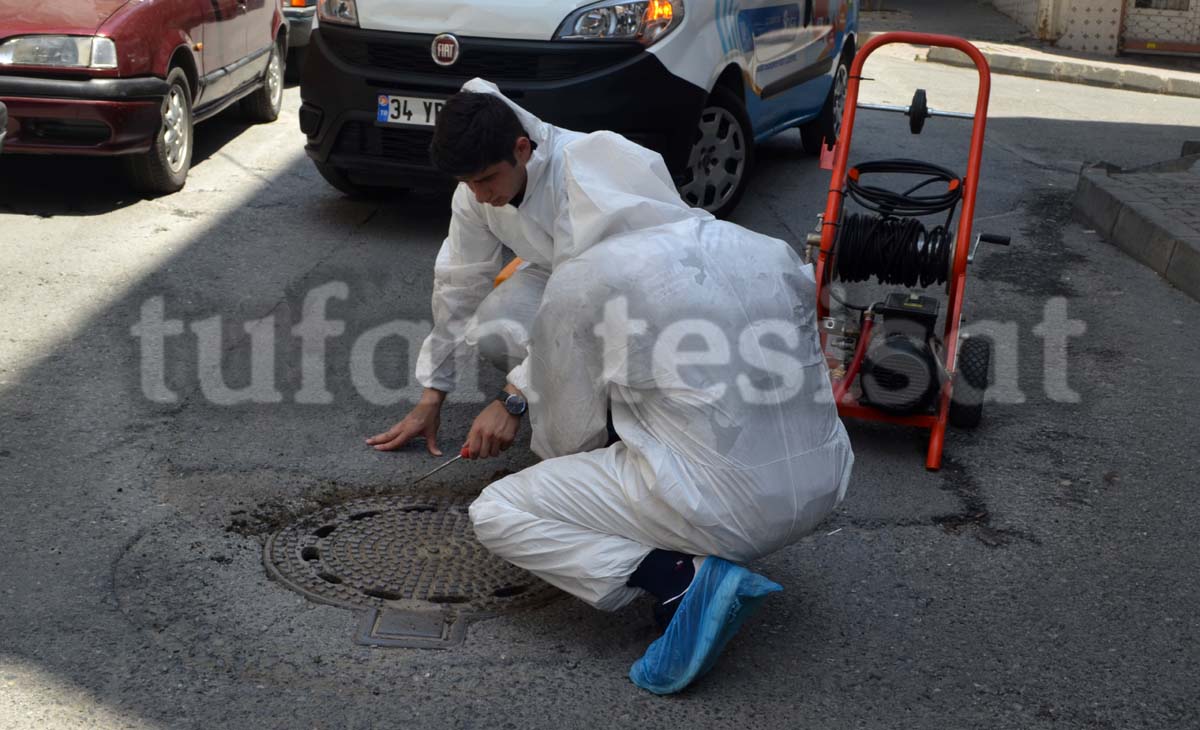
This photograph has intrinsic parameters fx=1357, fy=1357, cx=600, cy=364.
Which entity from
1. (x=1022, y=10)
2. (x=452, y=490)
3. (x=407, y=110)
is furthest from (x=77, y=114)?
(x=1022, y=10)

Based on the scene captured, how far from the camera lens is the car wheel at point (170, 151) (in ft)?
24.1

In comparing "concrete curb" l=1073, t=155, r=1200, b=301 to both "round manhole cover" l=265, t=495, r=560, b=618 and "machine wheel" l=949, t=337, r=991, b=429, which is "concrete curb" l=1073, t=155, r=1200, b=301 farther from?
"round manhole cover" l=265, t=495, r=560, b=618

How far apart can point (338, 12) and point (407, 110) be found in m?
0.69

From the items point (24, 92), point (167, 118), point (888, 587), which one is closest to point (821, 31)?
point (167, 118)

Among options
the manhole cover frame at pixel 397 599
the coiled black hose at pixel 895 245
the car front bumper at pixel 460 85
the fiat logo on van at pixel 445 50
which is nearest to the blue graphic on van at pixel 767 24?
the car front bumper at pixel 460 85

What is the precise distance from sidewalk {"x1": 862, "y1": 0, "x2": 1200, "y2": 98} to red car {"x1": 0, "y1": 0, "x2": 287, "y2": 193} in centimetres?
988

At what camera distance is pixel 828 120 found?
9492 mm

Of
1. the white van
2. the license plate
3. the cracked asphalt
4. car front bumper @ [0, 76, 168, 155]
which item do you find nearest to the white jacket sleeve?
the cracked asphalt

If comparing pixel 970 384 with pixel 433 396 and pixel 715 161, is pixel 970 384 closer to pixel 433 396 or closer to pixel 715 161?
pixel 433 396

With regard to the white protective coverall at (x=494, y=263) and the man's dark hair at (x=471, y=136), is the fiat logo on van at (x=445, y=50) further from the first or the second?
the man's dark hair at (x=471, y=136)

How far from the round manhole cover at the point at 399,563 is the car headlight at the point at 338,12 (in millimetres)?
3361

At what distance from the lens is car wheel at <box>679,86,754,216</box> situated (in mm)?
7109

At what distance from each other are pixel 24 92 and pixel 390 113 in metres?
1.89

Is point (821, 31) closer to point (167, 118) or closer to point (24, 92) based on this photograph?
point (167, 118)
